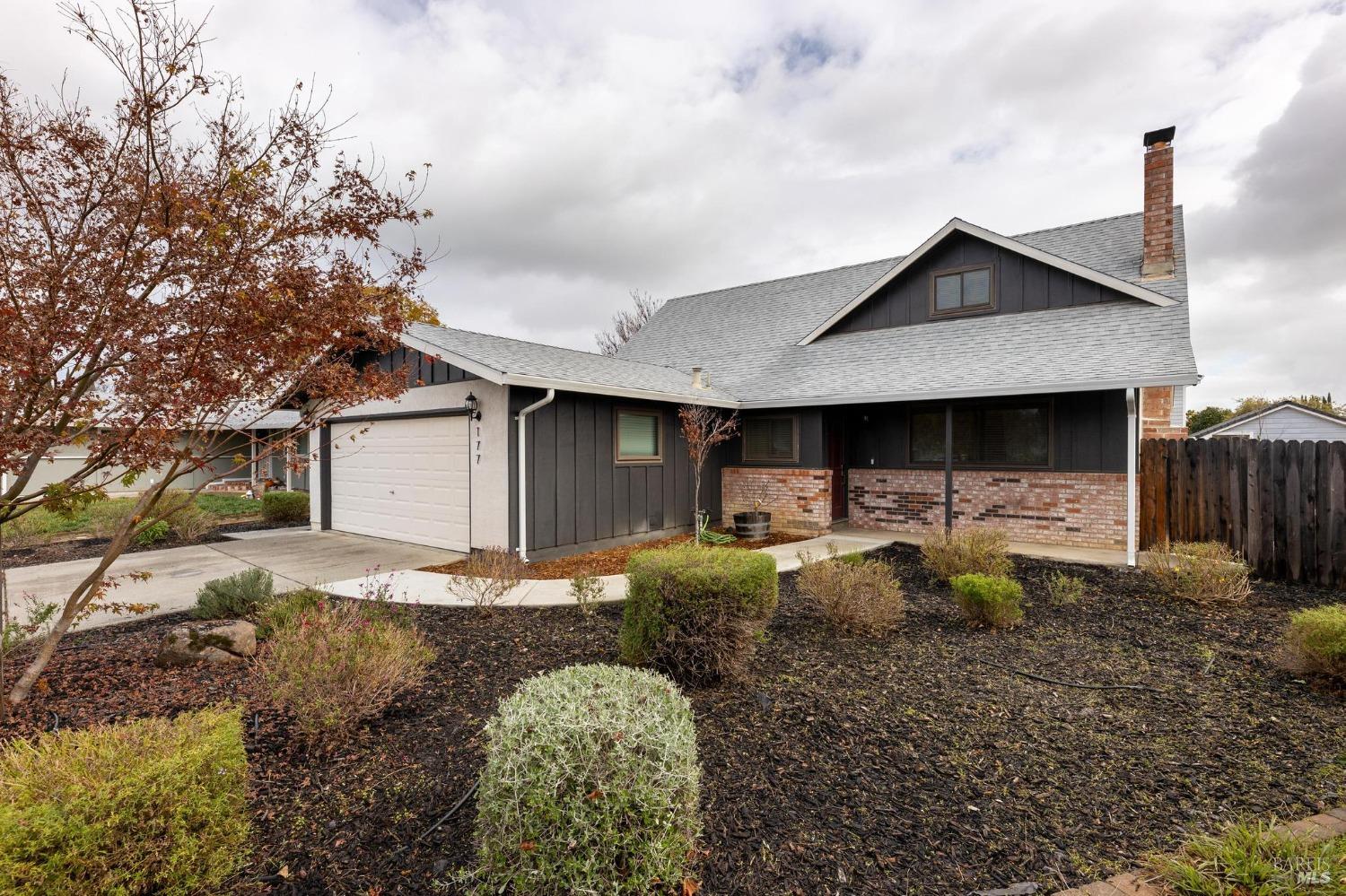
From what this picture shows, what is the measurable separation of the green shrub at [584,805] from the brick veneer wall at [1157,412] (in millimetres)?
10473

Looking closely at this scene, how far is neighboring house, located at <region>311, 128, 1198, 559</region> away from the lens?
8617mm

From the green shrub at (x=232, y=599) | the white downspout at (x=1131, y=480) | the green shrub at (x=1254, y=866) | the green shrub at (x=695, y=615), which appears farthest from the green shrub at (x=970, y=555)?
the green shrub at (x=232, y=599)

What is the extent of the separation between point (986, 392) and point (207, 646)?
30.9 ft

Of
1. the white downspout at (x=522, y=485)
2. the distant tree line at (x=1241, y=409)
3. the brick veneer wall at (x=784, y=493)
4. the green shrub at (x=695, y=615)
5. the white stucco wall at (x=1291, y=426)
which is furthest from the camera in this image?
the distant tree line at (x=1241, y=409)

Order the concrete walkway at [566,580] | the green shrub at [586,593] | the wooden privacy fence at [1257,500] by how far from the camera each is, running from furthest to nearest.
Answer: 1. the wooden privacy fence at [1257,500]
2. the concrete walkway at [566,580]
3. the green shrub at [586,593]

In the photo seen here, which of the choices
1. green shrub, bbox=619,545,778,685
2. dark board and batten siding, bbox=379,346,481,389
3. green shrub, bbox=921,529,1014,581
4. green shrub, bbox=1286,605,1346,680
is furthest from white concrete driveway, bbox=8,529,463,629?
green shrub, bbox=1286,605,1346,680

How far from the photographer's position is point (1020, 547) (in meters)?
9.53

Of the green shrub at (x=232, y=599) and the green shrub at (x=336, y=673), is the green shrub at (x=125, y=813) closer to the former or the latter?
the green shrub at (x=336, y=673)

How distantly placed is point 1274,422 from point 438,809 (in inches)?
1234

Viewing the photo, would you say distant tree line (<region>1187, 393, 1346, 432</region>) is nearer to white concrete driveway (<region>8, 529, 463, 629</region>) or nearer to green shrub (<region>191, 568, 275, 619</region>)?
white concrete driveway (<region>8, 529, 463, 629</region>)

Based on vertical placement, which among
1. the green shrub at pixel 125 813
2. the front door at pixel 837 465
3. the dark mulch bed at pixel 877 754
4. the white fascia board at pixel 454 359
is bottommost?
the dark mulch bed at pixel 877 754

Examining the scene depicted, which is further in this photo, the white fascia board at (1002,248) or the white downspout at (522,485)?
the white fascia board at (1002,248)

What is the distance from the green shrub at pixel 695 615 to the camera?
386 cm

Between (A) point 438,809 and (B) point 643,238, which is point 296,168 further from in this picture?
(B) point 643,238
